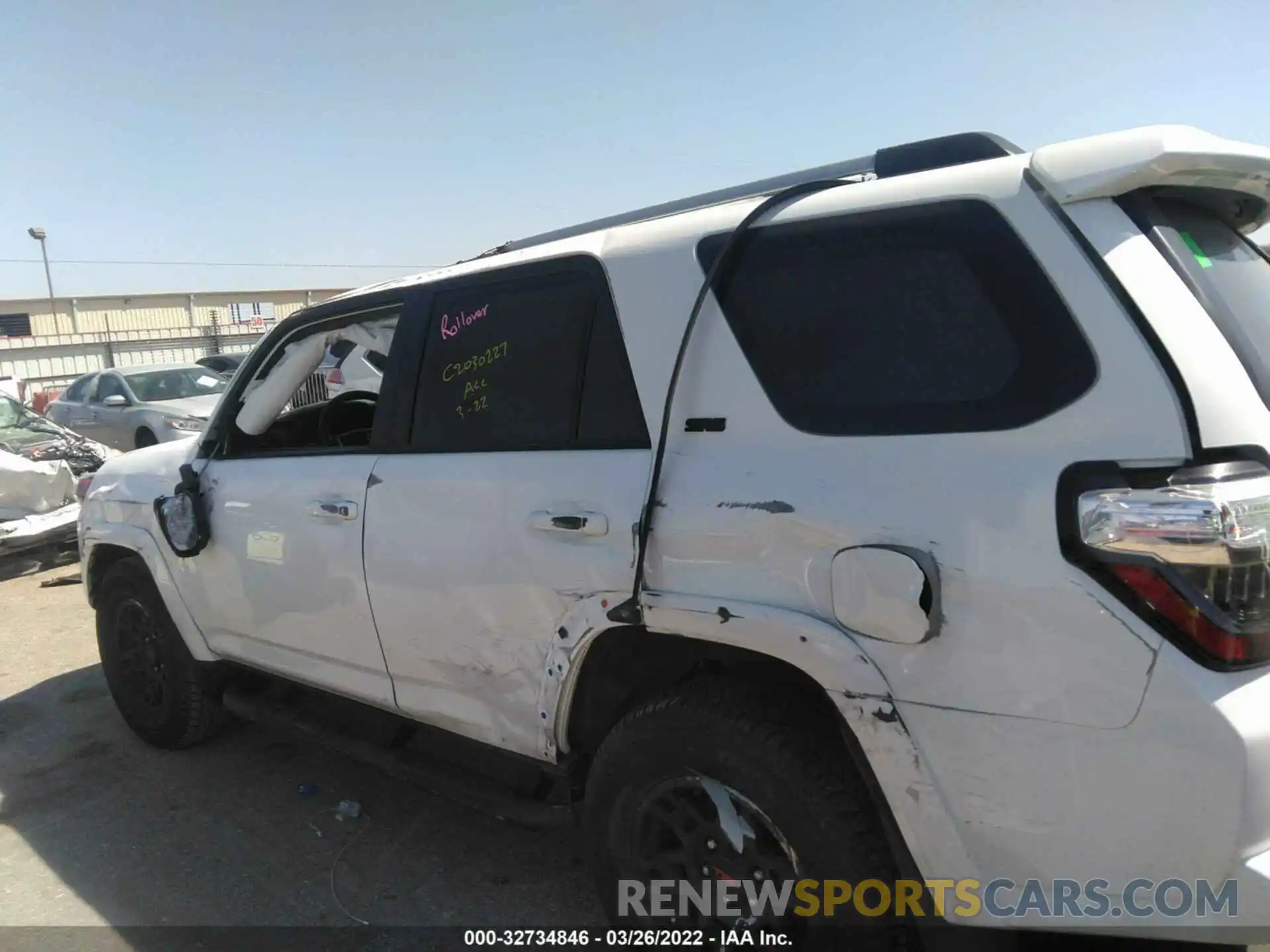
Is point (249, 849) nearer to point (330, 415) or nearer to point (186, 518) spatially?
point (186, 518)

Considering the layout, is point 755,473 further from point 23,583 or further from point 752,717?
point 23,583

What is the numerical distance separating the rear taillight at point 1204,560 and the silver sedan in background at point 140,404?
12.2m

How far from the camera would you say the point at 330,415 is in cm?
418

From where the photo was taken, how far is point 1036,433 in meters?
1.65

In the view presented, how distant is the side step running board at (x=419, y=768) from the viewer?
2.59 meters

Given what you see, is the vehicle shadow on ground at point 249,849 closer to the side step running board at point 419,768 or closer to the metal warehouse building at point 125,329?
the side step running board at point 419,768

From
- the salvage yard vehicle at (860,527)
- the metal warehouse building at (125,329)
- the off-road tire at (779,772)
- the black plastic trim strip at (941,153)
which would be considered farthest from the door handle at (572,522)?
the metal warehouse building at (125,329)

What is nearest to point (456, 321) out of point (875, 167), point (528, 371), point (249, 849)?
point (528, 371)

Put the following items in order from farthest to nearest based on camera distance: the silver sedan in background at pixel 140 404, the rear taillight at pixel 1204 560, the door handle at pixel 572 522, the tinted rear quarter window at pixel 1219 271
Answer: the silver sedan in background at pixel 140 404 < the door handle at pixel 572 522 < the tinted rear quarter window at pixel 1219 271 < the rear taillight at pixel 1204 560

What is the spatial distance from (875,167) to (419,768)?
232cm

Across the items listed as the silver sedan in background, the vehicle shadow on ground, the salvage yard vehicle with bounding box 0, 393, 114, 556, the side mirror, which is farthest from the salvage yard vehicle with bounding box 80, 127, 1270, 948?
the silver sedan in background

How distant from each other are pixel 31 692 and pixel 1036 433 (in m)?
5.73

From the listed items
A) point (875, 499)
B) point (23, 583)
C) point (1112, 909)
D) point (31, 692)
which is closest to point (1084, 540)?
point (875, 499)

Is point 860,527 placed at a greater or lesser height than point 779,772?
greater
